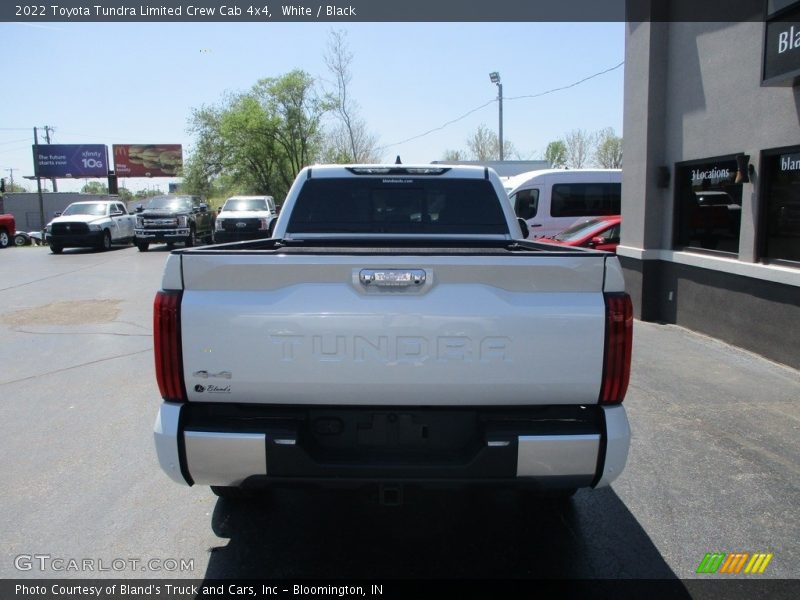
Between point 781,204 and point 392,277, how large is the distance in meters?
6.42

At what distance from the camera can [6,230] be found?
2881cm

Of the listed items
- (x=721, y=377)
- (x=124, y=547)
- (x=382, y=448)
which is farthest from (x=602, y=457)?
(x=721, y=377)

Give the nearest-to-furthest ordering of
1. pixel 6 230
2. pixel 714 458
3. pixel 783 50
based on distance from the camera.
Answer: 1. pixel 714 458
2. pixel 783 50
3. pixel 6 230

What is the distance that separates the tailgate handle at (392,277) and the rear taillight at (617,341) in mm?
825

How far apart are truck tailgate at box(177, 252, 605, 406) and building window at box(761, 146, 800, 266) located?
5.59 metres

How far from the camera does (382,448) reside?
9.46 ft

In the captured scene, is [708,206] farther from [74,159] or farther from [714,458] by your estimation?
[74,159]

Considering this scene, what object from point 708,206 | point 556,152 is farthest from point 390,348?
point 556,152

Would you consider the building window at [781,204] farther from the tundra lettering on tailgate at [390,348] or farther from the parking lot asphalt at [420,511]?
the tundra lettering on tailgate at [390,348]

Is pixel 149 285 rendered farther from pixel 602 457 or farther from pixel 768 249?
pixel 602 457

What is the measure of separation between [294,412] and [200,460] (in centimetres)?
45

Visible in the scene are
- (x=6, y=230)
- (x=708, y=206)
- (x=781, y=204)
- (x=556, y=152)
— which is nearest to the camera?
(x=781, y=204)

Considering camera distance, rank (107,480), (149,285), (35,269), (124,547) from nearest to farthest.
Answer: (124,547) → (107,480) → (149,285) → (35,269)

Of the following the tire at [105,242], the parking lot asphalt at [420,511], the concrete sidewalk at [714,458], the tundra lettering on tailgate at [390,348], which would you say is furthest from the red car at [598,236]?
the tire at [105,242]
